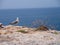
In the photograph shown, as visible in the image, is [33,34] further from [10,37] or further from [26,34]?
[10,37]

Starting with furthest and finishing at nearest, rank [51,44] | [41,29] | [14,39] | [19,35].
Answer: [41,29] → [19,35] → [14,39] → [51,44]

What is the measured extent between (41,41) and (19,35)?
200cm

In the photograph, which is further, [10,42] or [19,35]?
[19,35]

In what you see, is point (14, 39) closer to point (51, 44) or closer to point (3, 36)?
point (3, 36)

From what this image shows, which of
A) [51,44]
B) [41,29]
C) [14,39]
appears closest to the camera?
[51,44]

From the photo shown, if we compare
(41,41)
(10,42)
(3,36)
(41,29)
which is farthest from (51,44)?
(41,29)

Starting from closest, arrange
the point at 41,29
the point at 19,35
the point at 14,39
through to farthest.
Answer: the point at 14,39
the point at 19,35
the point at 41,29

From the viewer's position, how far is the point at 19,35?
17.0m

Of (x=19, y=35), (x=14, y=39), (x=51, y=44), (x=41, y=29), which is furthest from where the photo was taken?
(x=41, y=29)

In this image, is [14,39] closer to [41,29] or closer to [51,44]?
[51,44]

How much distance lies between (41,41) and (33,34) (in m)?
2.18

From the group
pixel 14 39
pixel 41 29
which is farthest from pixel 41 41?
pixel 41 29

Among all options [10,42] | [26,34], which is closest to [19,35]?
[26,34]

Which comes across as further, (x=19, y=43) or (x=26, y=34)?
(x=26, y=34)
